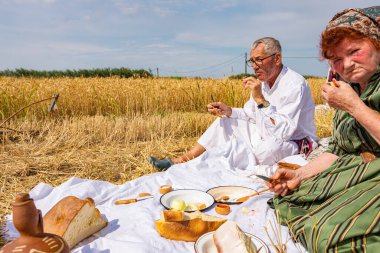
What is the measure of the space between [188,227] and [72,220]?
2.59 feet

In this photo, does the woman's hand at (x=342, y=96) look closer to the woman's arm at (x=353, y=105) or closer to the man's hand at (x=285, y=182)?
the woman's arm at (x=353, y=105)

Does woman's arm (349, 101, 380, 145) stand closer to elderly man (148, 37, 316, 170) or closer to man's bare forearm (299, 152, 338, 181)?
man's bare forearm (299, 152, 338, 181)

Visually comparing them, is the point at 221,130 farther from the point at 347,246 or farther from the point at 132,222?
the point at 347,246

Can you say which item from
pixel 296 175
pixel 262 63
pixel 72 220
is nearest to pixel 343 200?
pixel 296 175

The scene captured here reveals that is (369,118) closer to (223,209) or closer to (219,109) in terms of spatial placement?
(223,209)

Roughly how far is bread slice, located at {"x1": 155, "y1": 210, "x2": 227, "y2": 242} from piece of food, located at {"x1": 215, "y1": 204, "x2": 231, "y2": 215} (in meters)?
0.38

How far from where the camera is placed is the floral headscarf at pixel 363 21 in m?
1.92

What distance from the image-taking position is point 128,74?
4053 centimetres

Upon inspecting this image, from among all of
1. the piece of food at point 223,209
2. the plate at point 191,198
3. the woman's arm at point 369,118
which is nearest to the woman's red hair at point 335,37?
the woman's arm at point 369,118

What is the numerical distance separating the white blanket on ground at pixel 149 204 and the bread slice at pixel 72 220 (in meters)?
0.09

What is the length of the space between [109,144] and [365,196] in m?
4.83

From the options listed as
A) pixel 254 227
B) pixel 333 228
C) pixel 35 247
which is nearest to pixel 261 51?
pixel 254 227

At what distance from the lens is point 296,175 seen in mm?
2574

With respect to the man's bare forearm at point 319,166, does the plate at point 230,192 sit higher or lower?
lower
